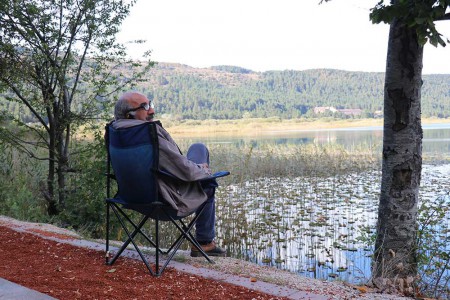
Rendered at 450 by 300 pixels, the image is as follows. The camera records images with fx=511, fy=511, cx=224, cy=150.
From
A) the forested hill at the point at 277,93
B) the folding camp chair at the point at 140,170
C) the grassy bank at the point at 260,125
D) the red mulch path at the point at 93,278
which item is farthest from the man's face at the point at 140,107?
the forested hill at the point at 277,93

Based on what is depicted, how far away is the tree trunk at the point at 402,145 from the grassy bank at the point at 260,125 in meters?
46.8

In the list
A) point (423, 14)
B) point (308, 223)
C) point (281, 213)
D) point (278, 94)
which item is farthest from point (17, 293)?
point (278, 94)

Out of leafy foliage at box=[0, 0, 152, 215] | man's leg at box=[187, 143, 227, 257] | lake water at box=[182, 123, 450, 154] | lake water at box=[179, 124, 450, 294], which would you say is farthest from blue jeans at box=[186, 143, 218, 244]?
lake water at box=[182, 123, 450, 154]

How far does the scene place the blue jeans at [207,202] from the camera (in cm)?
381

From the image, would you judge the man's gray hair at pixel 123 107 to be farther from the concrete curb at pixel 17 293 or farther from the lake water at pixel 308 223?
the lake water at pixel 308 223

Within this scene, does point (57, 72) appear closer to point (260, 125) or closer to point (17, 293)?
point (17, 293)

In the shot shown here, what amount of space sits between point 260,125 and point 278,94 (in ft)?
84.8

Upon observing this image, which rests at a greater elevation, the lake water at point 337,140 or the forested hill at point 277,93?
the forested hill at point 277,93

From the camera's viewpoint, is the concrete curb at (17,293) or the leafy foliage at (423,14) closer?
the concrete curb at (17,293)

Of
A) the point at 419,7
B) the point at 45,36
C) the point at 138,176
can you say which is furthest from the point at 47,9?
the point at 419,7

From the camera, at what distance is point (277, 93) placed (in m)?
86.7

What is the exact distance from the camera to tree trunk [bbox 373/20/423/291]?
15.2ft

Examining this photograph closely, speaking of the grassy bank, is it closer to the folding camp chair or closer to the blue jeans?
the blue jeans

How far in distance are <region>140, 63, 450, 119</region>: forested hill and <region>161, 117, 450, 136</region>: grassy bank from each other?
4190mm
